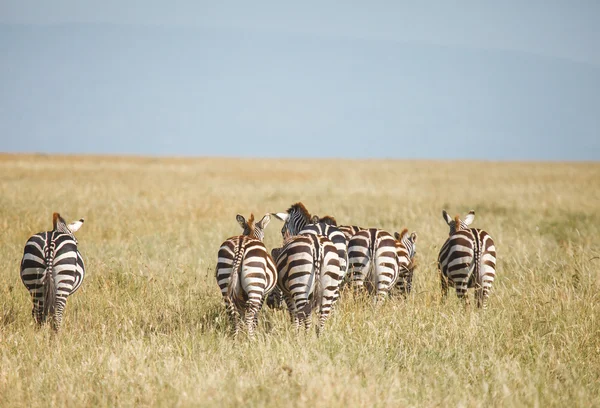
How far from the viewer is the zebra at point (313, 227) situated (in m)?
7.30

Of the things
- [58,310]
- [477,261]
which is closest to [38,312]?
[58,310]

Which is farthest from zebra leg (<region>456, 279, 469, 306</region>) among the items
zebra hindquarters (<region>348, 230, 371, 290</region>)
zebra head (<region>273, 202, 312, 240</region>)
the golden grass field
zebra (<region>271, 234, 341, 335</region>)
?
zebra head (<region>273, 202, 312, 240</region>)

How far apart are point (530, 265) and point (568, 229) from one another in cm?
615

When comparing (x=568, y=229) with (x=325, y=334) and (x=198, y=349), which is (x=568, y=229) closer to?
(x=325, y=334)

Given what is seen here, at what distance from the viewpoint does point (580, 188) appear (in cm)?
3073

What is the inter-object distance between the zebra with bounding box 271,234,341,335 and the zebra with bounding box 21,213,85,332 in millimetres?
2421

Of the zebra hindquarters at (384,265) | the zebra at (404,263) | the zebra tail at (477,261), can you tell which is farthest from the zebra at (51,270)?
the zebra tail at (477,261)

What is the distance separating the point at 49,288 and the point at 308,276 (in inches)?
118

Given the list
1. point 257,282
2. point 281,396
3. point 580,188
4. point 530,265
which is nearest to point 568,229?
point 530,265

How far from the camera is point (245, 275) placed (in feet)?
19.5

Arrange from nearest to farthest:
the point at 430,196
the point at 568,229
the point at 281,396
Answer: the point at 281,396 < the point at 568,229 < the point at 430,196

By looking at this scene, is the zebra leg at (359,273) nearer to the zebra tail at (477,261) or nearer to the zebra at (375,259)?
the zebra at (375,259)

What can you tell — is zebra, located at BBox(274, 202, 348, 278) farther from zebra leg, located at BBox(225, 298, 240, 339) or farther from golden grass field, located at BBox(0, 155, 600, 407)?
zebra leg, located at BBox(225, 298, 240, 339)

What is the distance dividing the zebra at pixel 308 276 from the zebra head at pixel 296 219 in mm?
1794
